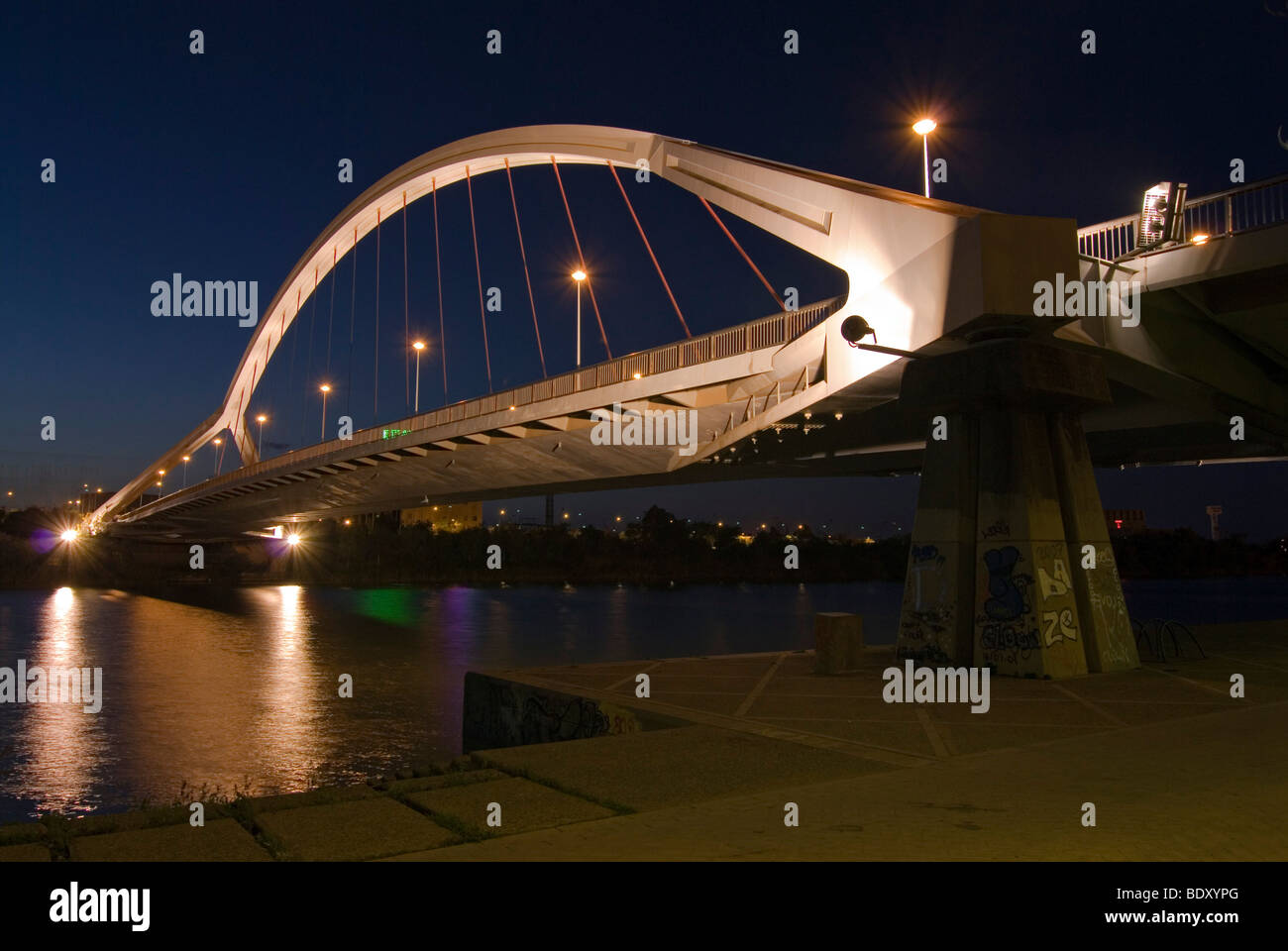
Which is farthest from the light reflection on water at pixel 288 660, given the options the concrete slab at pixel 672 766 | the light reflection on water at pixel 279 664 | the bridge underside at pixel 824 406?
the concrete slab at pixel 672 766

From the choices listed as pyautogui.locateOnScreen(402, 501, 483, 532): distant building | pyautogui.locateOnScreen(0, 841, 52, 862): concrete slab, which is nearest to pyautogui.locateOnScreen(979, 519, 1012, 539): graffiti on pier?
pyautogui.locateOnScreen(0, 841, 52, 862): concrete slab

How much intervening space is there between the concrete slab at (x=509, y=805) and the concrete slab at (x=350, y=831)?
7.6 inches

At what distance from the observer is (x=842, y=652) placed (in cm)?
1489

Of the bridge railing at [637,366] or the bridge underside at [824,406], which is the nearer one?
the bridge underside at [824,406]

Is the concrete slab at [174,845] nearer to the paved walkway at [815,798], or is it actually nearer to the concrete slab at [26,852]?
the paved walkway at [815,798]

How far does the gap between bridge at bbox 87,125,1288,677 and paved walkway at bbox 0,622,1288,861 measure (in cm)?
328

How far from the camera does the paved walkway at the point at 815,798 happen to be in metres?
5.84

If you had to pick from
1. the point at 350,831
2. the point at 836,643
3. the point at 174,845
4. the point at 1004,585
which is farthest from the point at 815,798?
the point at 1004,585

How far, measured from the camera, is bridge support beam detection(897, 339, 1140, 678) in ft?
46.1

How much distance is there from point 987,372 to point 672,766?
809cm

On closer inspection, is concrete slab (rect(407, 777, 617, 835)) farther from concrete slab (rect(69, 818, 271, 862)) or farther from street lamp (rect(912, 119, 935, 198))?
street lamp (rect(912, 119, 935, 198))

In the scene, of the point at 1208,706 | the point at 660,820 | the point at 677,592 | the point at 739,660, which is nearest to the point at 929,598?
the point at 739,660

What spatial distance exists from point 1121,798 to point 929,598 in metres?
8.30
